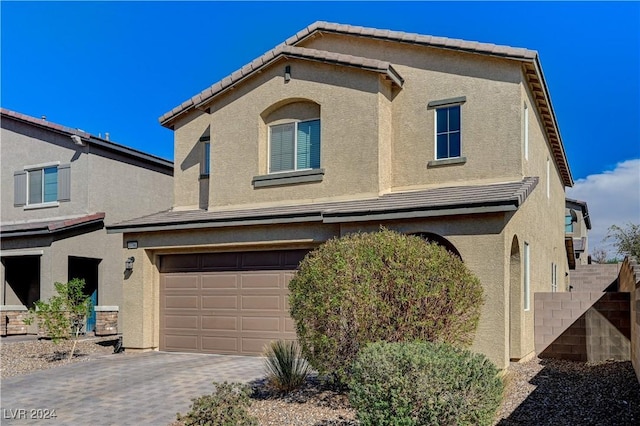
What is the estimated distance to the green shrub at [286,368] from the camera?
943 cm

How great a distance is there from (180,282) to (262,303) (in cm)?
263

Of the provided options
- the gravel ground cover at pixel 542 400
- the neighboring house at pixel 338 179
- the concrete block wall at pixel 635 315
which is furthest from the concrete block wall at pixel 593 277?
the concrete block wall at pixel 635 315

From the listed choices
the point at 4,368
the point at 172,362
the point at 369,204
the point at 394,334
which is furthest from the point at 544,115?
the point at 4,368

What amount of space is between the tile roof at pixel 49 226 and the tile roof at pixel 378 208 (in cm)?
431

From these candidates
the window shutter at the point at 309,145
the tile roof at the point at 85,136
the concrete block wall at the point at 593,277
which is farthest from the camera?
the concrete block wall at the point at 593,277

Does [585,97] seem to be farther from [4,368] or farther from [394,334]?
[4,368]

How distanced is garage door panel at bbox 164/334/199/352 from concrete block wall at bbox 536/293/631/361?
8.56 m

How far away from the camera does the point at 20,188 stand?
21797 millimetres

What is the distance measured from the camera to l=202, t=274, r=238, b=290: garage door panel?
1478 centimetres

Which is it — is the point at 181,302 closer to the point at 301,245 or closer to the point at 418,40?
the point at 301,245

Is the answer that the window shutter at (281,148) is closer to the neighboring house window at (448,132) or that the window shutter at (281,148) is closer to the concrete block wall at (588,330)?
the neighboring house window at (448,132)

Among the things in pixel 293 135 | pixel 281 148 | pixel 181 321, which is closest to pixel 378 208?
pixel 293 135

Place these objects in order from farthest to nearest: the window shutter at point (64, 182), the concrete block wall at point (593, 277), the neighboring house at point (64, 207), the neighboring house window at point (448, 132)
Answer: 1. the concrete block wall at point (593, 277)
2. the window shutter at point (64, 182)
3. the neighboring house at point (64, 207)
4. the neighboring house window at point (448, 132)

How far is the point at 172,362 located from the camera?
1345cm
